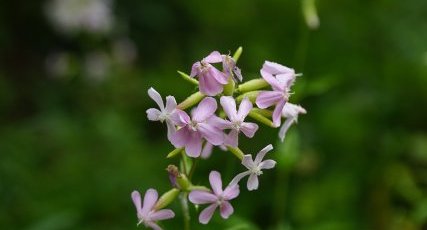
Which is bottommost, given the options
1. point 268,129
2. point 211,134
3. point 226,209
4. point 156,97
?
point 226,209

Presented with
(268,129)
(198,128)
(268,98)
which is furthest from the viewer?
(268,129)

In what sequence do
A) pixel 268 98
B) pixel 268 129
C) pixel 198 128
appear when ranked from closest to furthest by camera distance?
pixel 198 128 < pixel 268 98 < pixel 268 129

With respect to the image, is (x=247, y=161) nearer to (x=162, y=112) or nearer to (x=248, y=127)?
(x=248, y=127)

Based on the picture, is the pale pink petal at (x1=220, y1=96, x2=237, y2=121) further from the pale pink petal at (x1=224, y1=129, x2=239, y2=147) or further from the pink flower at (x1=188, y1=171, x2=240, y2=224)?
the pink flower at (x1=188, y1=171, x2=240, y2=224)

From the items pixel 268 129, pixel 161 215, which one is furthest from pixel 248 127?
pixel 268 129

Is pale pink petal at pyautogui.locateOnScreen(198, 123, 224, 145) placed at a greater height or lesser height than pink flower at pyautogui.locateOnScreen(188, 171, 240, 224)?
greater

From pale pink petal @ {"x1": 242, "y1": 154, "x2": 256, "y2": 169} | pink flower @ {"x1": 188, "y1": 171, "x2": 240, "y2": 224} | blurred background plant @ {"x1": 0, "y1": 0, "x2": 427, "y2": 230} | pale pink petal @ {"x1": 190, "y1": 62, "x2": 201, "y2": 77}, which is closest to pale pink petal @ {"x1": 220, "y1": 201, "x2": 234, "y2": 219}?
pink flower @ {"x1": 188, "y1": 171, "x2": 240, "y2": 224}

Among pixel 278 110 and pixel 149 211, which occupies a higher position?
pixel 278 110

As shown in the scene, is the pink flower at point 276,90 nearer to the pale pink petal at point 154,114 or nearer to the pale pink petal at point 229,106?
the pale pink petal at point 229,106
